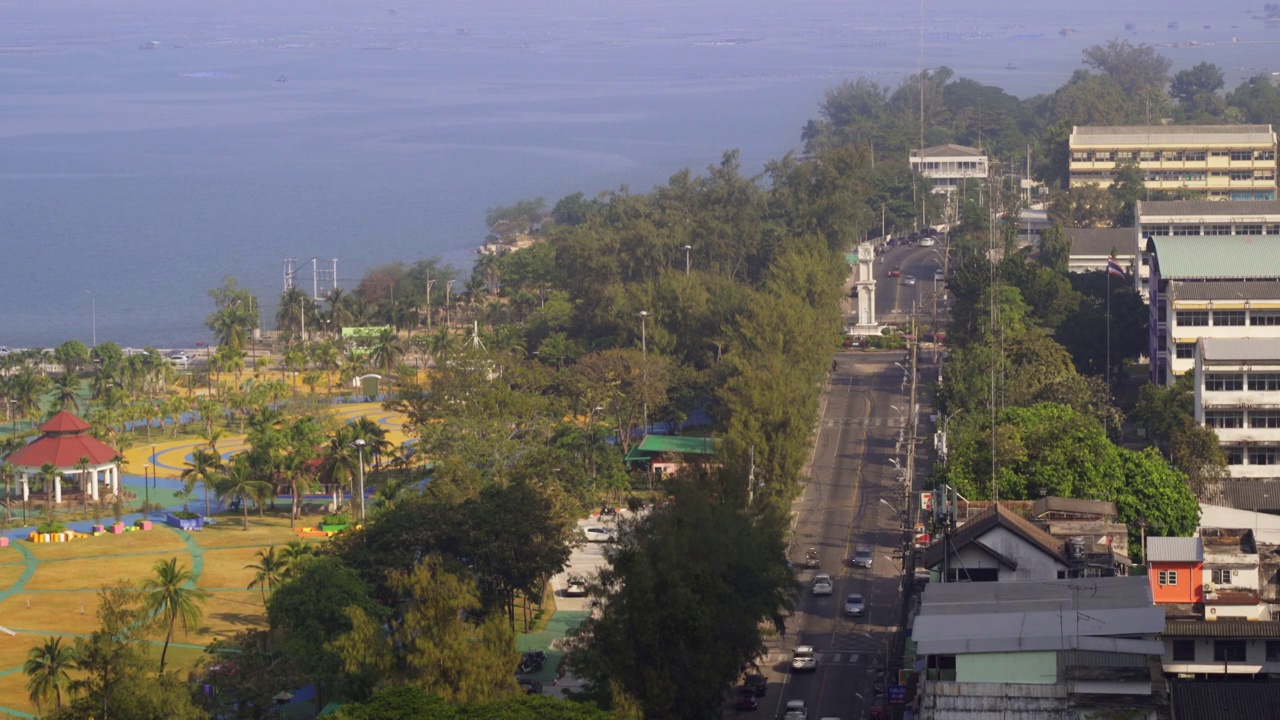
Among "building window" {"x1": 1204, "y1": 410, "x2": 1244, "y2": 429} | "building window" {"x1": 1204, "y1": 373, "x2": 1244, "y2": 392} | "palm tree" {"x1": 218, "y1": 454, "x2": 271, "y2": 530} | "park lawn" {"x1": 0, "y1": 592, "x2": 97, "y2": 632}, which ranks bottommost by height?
"park lawn" {"x1": 0, "y1": 592, "x2": 97, "y2": 632}

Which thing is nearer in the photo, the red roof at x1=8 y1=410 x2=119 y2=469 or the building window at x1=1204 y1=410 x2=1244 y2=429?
the building window at x1=1204 y1=410 x2=1244 y2=429

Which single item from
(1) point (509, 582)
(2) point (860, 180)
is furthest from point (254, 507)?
(2) point (860, 180)

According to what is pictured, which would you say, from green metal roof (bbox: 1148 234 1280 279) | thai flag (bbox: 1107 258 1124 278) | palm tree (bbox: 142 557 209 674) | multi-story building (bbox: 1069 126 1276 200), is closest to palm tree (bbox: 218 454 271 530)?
palm tree (bbox: 142 557 209 674)

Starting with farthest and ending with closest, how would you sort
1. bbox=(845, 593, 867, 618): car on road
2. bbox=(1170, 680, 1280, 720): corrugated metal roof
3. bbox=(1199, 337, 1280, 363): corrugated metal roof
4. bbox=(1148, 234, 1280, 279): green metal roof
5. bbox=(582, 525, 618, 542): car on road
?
bbox=(1148, 234, 1280, 279): green metal roof < bbox=(1199, 337, 1280, 363): corrugated metal roof < bbox=(582, 525, 618, 542): car on road < bbox=(845, 593, 867, 618): car on road < bbox=(1170, 680, 1280, 720): corrugated metal roof

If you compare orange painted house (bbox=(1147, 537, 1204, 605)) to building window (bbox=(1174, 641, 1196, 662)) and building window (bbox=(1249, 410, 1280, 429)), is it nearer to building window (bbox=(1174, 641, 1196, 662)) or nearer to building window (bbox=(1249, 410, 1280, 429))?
building window (bbox=(1174, 641, 1196, 662))

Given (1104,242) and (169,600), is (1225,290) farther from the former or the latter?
(169,600)

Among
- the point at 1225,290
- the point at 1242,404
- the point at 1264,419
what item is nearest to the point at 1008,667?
the point at 1242,404
